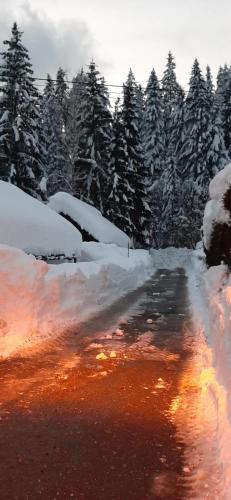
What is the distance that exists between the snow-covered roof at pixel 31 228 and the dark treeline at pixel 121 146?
11219 millimetres

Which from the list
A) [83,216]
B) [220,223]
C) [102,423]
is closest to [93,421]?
[102,423]

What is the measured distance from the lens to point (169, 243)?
2050 inches

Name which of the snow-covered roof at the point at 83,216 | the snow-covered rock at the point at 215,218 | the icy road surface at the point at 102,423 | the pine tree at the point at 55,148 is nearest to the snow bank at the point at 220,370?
the icy road surface at the point at 102,423

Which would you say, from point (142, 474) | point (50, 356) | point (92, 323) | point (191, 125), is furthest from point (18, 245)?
point (191, 125)

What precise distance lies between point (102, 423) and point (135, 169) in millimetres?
31553

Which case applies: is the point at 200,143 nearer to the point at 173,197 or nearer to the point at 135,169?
the point at 173,197

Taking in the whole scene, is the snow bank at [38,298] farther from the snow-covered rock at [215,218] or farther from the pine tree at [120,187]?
the pine tree at [120,187]

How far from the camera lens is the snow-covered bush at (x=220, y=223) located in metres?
14.3

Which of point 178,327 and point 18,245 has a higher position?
point 18,245

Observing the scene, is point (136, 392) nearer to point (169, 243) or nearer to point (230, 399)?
point (230, 399)

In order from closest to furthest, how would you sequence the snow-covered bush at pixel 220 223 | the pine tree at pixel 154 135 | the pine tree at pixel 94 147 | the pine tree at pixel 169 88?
the snow-covered bush at pixel 220 223
the pine tree at pixel 94 147
the pine tree at pixel 154 135
the pine tree at pixel 169 88

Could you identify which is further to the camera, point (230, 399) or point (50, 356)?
point (50, 356)

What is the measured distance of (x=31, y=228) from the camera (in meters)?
13.5

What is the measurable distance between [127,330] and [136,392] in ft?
12.8
